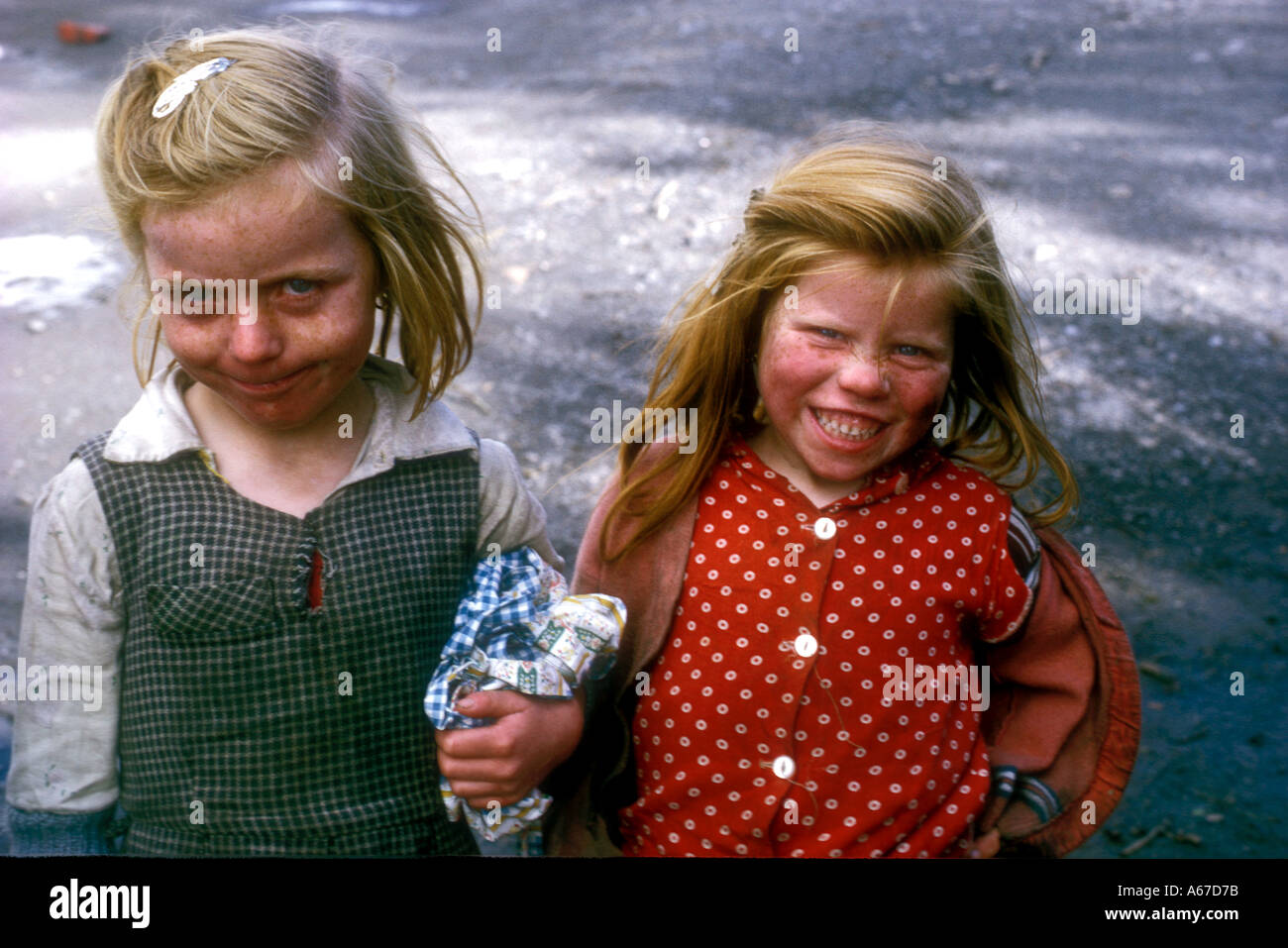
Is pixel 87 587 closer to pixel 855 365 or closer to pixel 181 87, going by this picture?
pixel 181 87

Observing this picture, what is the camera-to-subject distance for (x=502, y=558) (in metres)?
1.38

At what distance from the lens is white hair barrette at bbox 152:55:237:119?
1185 millimetres

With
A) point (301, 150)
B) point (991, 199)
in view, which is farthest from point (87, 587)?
point (991, 199)

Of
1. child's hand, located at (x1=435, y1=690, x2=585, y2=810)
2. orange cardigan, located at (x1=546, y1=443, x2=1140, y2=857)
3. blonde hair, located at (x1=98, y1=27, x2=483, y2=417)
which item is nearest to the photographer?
blonde hair, located at (x1=98, y1=27, x2=483, y2=417)

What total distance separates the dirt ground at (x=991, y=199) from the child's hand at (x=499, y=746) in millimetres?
699

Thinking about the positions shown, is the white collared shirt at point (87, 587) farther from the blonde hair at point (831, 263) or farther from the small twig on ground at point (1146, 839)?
the small twig on ground at point (1146, 839)

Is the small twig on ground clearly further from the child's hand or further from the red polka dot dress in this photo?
the child's hand

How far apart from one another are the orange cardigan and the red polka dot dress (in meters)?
0.05

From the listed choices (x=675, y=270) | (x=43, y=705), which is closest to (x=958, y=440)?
(x=43, y=705)

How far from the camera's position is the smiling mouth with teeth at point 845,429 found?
131 centimetres

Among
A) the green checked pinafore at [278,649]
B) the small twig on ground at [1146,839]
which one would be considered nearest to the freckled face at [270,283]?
the green checked pinafore at [278,649]

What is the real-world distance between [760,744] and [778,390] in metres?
0.39

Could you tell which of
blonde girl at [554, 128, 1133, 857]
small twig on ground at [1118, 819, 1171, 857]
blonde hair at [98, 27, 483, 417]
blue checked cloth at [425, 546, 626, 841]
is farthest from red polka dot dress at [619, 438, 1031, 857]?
small twig on ground at [1118, 819, 1171, 857]
